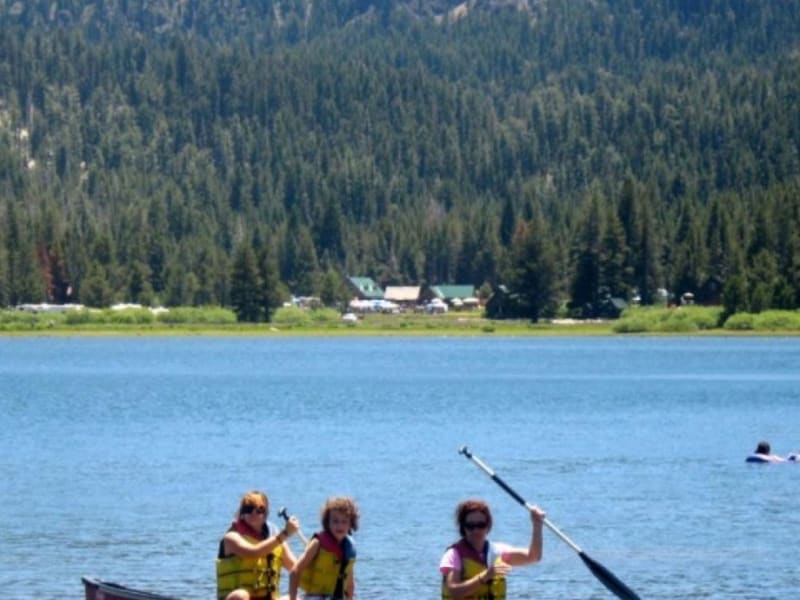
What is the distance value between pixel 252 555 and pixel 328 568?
92 cm

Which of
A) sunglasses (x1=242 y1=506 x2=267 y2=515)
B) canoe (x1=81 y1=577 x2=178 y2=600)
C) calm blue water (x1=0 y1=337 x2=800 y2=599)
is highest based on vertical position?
sunglasses (x1=242 y1=506 x2=267 y2=515)

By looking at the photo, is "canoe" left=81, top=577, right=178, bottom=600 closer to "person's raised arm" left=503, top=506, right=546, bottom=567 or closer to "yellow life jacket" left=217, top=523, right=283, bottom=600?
"yellow life jacket" left=217, top=523, right=283, bottom=600

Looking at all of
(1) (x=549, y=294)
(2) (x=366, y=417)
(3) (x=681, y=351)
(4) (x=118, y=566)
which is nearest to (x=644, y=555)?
(4) (x=118, y=566)

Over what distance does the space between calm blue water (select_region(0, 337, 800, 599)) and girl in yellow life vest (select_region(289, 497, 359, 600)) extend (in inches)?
498

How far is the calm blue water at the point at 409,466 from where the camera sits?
41438 millimetres

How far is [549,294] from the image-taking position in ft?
644

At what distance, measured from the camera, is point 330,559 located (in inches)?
967

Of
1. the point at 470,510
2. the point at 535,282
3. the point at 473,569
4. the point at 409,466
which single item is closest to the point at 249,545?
the point at 473,569

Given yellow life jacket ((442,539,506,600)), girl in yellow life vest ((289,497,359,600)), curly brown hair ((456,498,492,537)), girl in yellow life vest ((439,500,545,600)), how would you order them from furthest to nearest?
girl in yellow life vest ((289,497,359,600))
yellow life jacket ((442,539,506,600))
girl in yellow life vest ((439,500,545,600))
curly brown hair ((456,498,492,537))

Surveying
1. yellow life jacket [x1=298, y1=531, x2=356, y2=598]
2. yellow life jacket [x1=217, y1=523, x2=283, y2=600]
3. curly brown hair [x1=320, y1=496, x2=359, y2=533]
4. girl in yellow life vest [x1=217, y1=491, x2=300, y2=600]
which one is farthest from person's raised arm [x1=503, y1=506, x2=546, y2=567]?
yellow life jacket [x1=217, y1=523, x2=283, y2=600]

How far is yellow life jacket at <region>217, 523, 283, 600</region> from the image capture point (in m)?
25.4

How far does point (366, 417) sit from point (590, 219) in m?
112

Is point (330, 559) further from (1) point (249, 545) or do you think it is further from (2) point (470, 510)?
(2) point (470, 510)

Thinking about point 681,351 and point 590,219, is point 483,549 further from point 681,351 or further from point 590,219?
point 590,219
